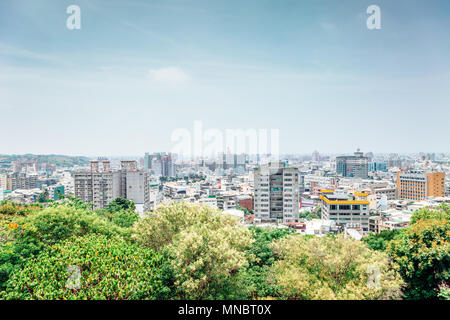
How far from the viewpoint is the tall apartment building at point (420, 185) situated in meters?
17.6

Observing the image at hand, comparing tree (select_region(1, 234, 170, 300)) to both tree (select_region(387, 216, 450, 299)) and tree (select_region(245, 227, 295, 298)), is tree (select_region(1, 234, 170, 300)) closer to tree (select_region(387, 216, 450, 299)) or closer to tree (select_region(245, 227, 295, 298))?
tree (select_region(245, 227, 295, 298))

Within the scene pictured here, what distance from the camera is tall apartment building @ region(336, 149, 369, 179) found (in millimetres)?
23172

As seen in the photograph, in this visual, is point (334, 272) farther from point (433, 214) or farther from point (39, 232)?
point (39, 232)

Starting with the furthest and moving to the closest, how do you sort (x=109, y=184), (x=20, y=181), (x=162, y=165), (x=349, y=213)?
(x=20, y=181) → (x=162, y=165) → (x=109, y=184) → (x=349, y=213)

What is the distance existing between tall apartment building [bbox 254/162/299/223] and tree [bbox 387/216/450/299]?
9014 mm

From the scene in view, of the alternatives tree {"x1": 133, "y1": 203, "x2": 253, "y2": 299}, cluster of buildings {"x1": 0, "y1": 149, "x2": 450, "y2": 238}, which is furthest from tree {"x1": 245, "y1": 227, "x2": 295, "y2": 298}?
cluster of buildings {"x1": 0, "y1": 149, "x2": 450, "y2": 238}

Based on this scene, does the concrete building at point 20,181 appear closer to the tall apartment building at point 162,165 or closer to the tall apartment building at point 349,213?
the tall apartment building at point 162,165

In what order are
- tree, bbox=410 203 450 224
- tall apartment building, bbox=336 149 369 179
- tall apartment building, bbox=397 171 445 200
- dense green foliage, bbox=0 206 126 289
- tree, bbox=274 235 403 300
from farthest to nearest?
tall apartment building, bbox=336 149 369 179, tall apartment building, bbox=397 171 445 200, tree, bbox=410 203 450 224, dense green foliage, bbox=0 206 126 289, tree, bbox=274 235 403 300

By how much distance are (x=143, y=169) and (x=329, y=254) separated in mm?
13489

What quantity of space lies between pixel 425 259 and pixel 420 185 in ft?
61.2

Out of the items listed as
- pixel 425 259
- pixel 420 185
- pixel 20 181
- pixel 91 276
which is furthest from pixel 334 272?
pixel 20 181

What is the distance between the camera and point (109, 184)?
1512cm

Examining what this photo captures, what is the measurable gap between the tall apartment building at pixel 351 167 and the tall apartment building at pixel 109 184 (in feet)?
50.6
